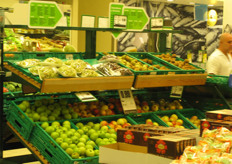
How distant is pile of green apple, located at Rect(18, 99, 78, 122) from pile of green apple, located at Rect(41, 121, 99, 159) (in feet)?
0.44

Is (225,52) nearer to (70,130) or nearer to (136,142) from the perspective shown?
(70,130)

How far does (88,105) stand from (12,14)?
50.6 inches

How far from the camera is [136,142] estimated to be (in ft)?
8.17

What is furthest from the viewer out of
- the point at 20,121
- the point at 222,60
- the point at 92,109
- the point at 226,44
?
the point at 226,44

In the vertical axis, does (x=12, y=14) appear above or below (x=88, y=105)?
above

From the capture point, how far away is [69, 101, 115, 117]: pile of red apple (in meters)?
3.98

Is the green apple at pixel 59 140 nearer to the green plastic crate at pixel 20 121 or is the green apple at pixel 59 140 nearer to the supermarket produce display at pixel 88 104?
the supermarket produce display at pixel 88 104

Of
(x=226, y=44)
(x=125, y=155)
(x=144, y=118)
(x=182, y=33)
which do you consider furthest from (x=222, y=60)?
(x=182, y=33)

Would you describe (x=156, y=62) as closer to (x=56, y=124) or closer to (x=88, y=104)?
(x=88, y=104)

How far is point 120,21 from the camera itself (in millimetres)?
4211

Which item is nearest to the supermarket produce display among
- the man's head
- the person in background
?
the person in background

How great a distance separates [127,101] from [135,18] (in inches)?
40.6

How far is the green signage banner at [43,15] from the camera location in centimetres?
367

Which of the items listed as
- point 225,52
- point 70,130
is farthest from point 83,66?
point 225,52
